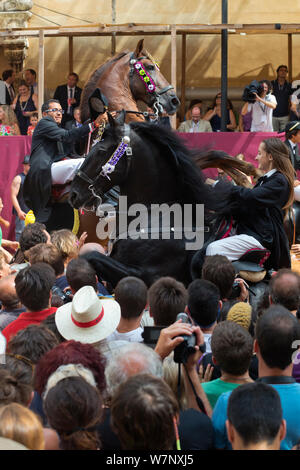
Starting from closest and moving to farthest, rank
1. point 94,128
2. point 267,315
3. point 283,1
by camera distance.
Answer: point 267,315, point 94,128, point 283,1

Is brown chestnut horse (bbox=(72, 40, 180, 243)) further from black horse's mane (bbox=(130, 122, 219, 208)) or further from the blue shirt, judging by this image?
the blue shirt

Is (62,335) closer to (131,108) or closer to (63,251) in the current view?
(63,251)

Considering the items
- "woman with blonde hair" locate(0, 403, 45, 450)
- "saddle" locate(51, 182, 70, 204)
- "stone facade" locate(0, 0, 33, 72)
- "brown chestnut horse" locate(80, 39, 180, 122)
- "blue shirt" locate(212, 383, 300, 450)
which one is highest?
"stone facade" locate(0, 0, 33, 72)

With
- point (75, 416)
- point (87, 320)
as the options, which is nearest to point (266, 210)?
point (87, 320)

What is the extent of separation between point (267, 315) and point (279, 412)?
82cm

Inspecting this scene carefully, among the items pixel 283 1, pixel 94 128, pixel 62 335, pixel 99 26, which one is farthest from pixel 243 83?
pixel 62 335

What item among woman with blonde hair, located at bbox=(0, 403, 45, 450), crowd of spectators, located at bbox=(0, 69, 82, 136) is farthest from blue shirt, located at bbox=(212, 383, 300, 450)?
crowd of spectators, located at bbox=(0, 69, 82, 136)

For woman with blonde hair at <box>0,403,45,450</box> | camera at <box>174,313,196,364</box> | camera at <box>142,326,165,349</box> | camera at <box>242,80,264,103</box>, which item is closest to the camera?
woman with blonde hair at <box>0,403,45,450</box>

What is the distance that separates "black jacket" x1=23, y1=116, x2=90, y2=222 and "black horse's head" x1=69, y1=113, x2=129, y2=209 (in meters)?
1.68

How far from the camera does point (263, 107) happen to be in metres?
12.8

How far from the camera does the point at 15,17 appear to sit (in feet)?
48.9

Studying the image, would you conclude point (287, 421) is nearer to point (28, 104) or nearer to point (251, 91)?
point (251, 91)

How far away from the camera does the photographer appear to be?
12518 mm
